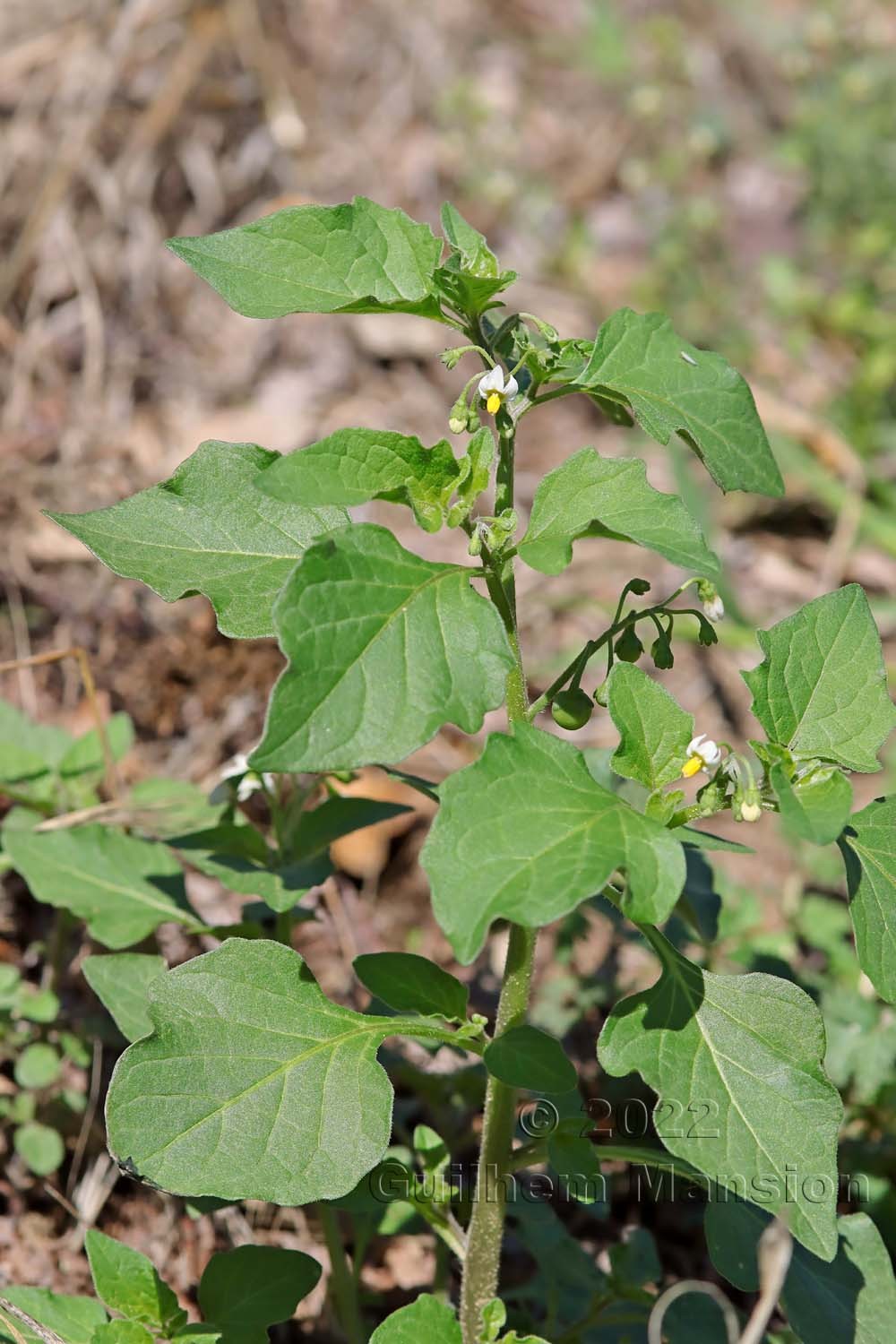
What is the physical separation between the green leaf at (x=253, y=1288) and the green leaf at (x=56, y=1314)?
0.54 feet

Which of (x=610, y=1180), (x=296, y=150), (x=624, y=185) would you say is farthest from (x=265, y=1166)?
(x=624, y=185)

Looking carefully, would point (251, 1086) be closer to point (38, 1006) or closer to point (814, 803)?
point (814, 803)

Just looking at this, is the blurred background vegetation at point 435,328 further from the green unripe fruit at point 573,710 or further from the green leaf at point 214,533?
the green leaf at point 214,533

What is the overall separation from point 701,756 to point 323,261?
2.73ft

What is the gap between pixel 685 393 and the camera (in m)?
1.70

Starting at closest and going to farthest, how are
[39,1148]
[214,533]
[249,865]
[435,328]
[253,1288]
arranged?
[214,533]
[253,1288]
[249,865]
[39,1148]
[435,328]

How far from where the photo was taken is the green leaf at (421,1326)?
1.76m

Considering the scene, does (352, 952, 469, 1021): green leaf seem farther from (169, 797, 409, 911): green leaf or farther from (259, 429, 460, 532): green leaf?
(259, 429, 460, 532): green leaf

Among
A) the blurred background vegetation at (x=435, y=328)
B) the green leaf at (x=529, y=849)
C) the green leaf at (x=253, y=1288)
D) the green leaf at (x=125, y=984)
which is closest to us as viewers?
the green leaf at (x=529, y=849)

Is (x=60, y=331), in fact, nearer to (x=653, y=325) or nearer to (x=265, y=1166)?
(x=653, y=325)

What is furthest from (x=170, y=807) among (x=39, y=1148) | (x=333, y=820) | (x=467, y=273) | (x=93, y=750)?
(x=467, y=273)

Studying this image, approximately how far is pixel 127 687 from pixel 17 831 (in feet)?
4.11

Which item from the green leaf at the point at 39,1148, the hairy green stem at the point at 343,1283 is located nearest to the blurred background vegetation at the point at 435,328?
the green leaf at the point at 39,1148

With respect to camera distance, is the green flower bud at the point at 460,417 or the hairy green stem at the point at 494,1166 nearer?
the green flower bud at the point at 460,417
